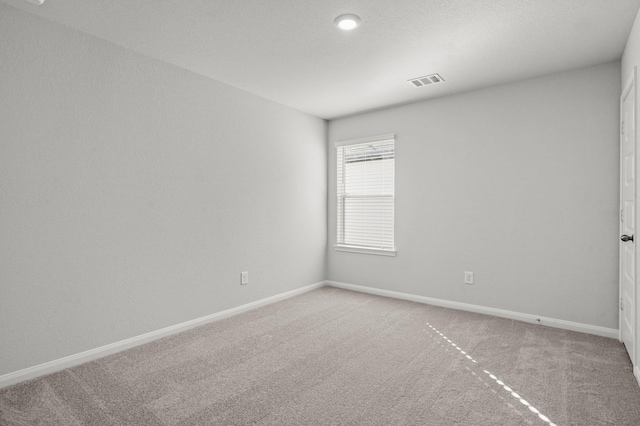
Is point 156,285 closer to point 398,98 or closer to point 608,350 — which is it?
point 398,98

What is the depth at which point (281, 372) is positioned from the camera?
2430 millimetres

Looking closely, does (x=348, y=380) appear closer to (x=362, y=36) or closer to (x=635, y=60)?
(x=362, y=36)

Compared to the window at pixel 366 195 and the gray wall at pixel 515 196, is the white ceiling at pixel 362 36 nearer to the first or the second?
the gray wall at pixel 515 196

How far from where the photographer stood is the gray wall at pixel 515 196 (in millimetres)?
3113

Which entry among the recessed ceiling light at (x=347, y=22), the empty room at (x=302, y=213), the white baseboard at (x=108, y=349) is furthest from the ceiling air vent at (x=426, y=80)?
the white baseboard at (x=108, y=349)

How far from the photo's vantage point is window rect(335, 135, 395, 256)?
450 centimetres

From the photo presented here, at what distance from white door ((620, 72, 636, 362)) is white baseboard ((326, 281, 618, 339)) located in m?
0.22

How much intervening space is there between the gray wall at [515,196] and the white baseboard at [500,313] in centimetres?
5

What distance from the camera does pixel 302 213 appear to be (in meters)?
4.64

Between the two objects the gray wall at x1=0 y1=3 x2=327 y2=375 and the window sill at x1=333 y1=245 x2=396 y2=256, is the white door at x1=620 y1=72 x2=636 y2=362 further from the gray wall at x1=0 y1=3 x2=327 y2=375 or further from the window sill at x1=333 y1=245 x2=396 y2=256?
the gray wall at x1=0 y1=3 x2=327 y2=375

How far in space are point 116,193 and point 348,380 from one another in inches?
88.5

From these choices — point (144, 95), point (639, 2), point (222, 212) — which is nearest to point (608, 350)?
point (639, 2)

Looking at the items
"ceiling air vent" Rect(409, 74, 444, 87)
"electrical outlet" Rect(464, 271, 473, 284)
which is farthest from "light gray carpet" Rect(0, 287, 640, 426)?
"ceiling air vent" Rect(409, 74, 444, 87)

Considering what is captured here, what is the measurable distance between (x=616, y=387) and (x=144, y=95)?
157 inches
